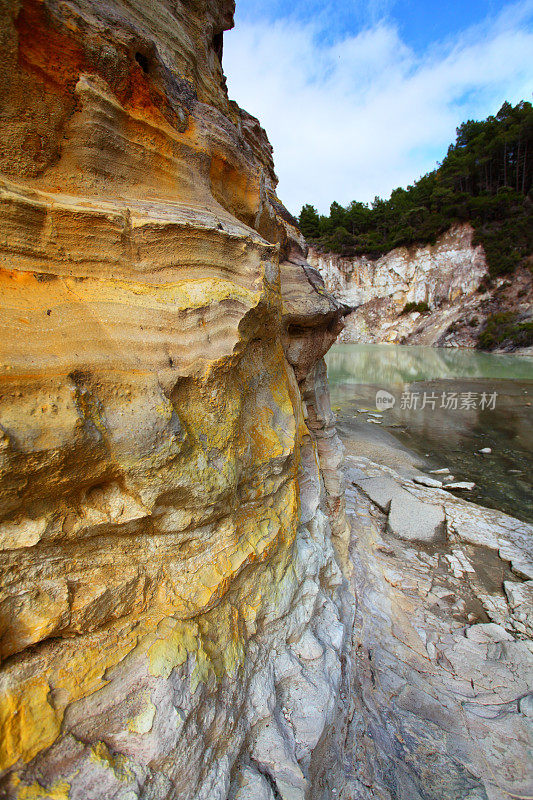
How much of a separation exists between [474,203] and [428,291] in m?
10.7

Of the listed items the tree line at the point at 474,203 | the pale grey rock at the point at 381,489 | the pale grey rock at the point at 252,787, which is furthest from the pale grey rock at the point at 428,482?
the tree line at the point at 474,203

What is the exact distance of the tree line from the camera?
36344 millimetres

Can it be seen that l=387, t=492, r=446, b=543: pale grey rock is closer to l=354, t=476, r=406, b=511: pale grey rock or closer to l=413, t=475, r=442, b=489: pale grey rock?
l=354, t=476, r=406, b=511: pale grey rock

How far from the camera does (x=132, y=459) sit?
5.98ft

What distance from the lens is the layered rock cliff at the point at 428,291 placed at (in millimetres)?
35062

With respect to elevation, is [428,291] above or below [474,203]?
below

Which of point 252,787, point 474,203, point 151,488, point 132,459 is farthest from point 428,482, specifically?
point 474,203

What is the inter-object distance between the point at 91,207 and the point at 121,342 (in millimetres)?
853

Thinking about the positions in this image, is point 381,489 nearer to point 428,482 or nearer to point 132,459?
point 428,482

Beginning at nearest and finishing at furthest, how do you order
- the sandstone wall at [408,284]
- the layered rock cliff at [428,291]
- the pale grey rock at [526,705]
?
the pale grey rock at [526,705], the layered rock cliff at [428,291], the sandstone wall at [408,284]

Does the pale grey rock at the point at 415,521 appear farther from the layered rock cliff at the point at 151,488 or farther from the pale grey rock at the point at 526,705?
the layered rock cliff at the point at 151,488

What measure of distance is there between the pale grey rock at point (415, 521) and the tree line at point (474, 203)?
38901 millimetres

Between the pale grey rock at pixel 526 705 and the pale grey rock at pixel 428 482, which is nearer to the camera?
the pale grey rock at pixel 526 705

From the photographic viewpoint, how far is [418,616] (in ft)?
14.9
